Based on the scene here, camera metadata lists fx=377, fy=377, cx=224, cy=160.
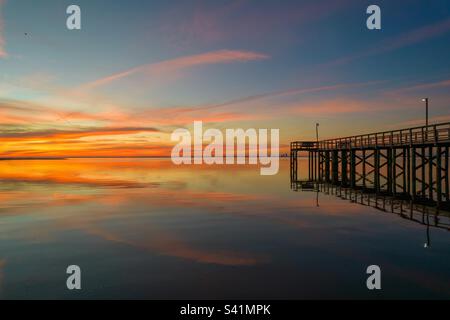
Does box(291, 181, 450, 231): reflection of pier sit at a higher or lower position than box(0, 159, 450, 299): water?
higher

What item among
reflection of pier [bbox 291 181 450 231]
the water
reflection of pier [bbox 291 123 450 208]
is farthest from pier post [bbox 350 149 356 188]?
the water

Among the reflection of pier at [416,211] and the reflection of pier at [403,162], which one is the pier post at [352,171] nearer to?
the reflection of pier at [403,162]

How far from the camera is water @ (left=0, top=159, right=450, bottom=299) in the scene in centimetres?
1096

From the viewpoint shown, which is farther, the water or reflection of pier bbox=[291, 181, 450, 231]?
reflection of pier bbox=[291, 181, 450, 231]

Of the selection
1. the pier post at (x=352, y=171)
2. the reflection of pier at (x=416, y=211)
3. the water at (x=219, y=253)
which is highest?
the pier post at (x=352, y=171)

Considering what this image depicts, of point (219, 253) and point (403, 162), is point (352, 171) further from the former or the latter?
point (219, 253)

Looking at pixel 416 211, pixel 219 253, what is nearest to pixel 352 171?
pixel 416 211

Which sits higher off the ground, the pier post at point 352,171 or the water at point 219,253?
the pier post at point 352,171

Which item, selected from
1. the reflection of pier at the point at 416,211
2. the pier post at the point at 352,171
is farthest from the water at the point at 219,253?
the pier post at the point at 352,171

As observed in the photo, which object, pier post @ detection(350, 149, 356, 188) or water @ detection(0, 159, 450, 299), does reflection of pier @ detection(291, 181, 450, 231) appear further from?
pier post @ detection(350, 149, 356, 188)

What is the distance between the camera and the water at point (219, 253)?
36.0 feet

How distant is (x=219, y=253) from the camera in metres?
14.8
